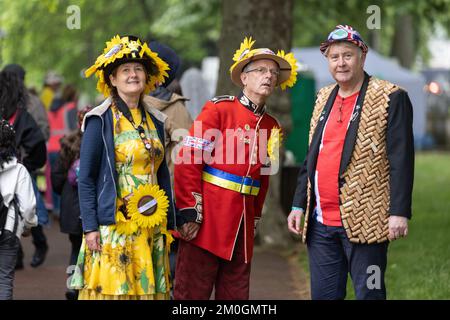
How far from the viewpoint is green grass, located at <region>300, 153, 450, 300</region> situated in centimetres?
948

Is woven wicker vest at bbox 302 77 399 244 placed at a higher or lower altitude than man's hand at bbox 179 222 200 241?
higher

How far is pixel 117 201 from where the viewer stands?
21.4 feet

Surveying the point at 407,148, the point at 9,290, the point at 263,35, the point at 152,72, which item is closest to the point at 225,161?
the point at 152,72

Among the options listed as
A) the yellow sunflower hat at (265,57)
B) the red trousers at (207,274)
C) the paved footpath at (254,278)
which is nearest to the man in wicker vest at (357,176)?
the yellow sunflower hat at (265,57)

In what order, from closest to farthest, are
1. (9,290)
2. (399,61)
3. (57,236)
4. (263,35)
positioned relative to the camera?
(9,290) < (263,35) < (57,236) < (399,61)

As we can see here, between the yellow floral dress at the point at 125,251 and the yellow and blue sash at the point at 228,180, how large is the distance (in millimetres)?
491

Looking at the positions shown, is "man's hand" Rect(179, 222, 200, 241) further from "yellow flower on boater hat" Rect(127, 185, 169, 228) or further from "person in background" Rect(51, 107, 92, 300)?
"person in background" Rect(51, 107, 92, 300)

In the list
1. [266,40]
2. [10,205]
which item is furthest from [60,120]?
[10,205]

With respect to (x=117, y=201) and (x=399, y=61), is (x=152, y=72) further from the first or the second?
(x=399, y=61)

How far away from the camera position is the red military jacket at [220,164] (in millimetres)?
6918

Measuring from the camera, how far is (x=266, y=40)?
12867mm

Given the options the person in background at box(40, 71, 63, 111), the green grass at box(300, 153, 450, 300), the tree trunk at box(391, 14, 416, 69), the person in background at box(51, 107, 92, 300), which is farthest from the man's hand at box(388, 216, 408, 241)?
the tree trunk at box(391, 14, 416, 69)

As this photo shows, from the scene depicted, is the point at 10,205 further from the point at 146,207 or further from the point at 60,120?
the point at 60,120

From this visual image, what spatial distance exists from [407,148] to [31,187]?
261cm
